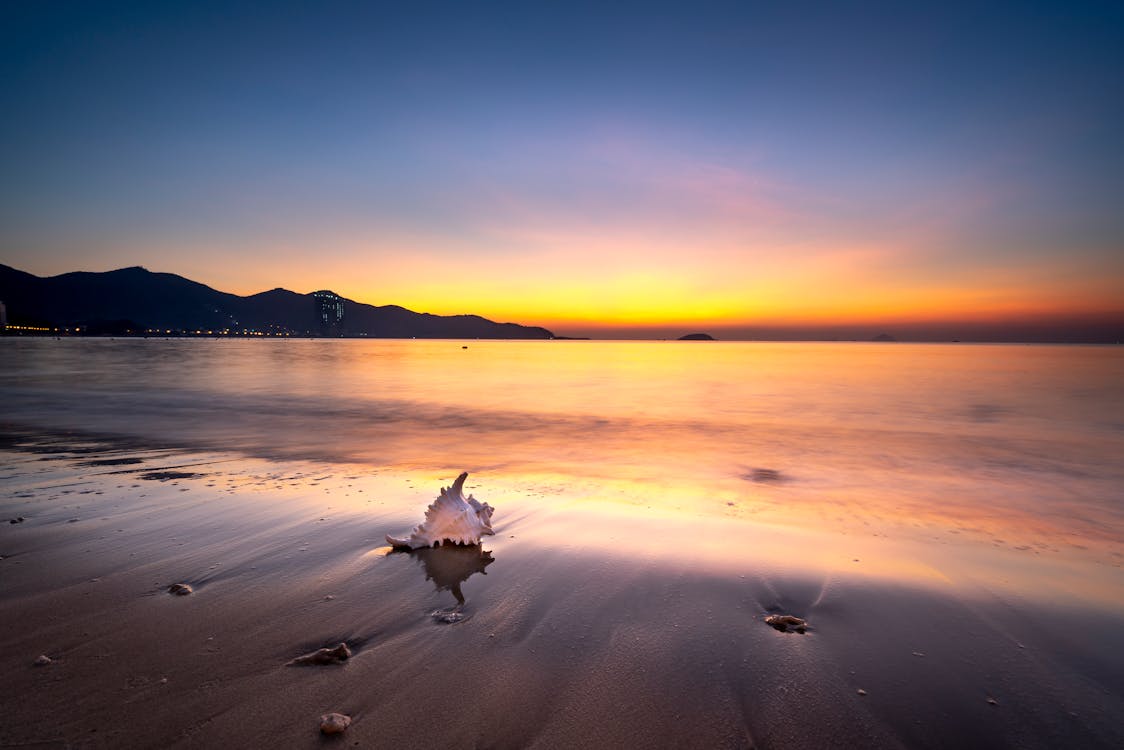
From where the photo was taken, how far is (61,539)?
5488 mm

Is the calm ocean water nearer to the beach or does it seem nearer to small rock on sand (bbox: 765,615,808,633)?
the beach

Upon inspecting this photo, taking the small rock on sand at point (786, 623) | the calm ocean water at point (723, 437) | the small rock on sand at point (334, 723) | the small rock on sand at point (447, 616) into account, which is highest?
the small rock on sand at point (334, 723)

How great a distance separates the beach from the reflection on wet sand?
1.3 inches

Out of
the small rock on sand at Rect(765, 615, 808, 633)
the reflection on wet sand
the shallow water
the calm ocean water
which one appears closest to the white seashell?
the reflection on wet sand

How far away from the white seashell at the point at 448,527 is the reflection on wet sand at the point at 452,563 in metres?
0.07

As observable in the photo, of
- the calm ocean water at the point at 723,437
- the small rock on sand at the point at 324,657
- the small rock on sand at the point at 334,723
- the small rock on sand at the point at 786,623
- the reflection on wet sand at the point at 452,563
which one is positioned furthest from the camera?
the calm ocean water at the point at 723,437

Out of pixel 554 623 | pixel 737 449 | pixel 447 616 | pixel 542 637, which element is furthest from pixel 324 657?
pixel 737 449

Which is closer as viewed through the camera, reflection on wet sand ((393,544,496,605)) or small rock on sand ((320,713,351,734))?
small rock on sand ((320,713,351,734))

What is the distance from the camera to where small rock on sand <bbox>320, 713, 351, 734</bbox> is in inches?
110

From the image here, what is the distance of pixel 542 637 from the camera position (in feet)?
12.4

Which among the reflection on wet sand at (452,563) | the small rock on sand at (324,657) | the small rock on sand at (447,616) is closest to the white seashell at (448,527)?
the reflection on wet sand at (452,563)

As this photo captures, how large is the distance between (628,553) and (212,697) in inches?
143

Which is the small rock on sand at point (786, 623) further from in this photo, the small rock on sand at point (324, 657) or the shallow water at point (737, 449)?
the small rock on sand at point (324, 657)

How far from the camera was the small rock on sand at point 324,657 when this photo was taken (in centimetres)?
338
